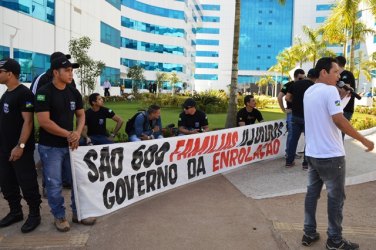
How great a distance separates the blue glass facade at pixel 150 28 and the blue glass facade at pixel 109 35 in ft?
65.8

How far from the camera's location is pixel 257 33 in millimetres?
101750

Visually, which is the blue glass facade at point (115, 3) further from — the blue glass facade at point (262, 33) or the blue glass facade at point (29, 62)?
the blue glass facade at point (262, 33)

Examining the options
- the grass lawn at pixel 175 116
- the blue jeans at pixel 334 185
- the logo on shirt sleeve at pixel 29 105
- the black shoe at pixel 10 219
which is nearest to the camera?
the blue jeans at pixel 334 185

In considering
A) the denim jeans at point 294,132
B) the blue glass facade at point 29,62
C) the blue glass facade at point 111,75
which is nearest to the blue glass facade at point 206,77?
the blue glass facade at point 111,75

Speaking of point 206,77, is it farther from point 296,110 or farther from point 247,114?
point 296,110

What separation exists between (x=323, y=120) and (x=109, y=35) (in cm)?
3476

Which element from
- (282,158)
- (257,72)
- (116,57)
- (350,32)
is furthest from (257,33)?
(282,158)

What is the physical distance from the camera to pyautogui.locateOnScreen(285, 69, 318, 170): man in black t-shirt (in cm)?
721

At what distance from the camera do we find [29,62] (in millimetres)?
23125

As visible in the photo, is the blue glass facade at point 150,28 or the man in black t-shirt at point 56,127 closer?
the man in black t-shirt at point 56,127

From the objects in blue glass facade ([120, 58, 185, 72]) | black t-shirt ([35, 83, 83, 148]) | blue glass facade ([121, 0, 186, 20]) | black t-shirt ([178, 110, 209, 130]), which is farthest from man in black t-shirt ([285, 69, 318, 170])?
blue glass facade ([121, 0, 186, 20])

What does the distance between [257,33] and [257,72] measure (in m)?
10.1

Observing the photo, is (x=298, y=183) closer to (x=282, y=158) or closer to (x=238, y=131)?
(x=238, y=131)

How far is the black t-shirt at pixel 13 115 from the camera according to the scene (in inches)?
177
